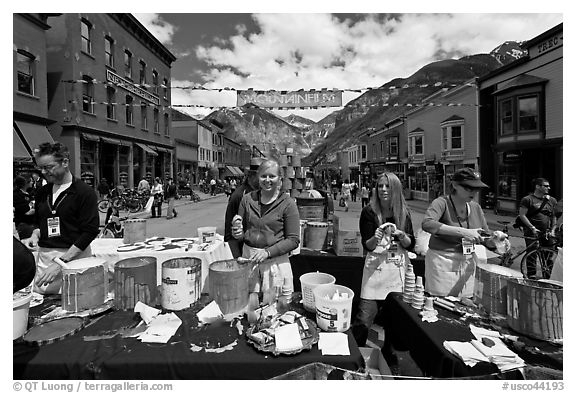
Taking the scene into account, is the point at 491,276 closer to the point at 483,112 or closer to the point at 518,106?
the point at 518,106

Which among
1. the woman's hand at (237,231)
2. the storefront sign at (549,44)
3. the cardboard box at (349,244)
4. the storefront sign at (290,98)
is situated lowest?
the cardboard box at (349,244)

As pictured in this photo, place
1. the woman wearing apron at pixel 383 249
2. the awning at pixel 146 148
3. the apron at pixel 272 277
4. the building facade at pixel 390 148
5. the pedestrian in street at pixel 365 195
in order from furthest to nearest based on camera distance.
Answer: the building facade at pixel 390 148
the awning at pixel 146 148
the pedestrian in street at pixel 365 195
the woman wearing apron at pixel 383 249
the apron at pixel 272 277

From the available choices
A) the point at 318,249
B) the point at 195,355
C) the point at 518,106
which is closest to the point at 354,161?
the point at 518,106

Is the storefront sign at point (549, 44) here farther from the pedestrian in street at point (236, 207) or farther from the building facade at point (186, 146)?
the building facade at point (186, 146)

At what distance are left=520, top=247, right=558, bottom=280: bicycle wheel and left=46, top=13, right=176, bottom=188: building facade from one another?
15319 mm

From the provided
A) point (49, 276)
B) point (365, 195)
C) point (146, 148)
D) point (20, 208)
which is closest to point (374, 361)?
point (49, 276)

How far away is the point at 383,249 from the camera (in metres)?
2.98

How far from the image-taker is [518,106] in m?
16.3

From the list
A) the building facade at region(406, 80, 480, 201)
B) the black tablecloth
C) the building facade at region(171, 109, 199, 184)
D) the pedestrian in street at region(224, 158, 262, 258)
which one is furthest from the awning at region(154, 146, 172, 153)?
the black tablecloth

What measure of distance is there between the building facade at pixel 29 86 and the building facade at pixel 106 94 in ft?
4.45

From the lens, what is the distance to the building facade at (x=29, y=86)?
1364cm

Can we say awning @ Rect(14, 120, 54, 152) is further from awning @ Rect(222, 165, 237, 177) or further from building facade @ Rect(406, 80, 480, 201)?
awning @ Rect(222, 165, 237, 177)

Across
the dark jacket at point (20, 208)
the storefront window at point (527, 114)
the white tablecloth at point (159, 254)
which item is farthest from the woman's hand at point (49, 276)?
the storefront window at point (527, 114)

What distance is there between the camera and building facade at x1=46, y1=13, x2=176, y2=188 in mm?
17219
